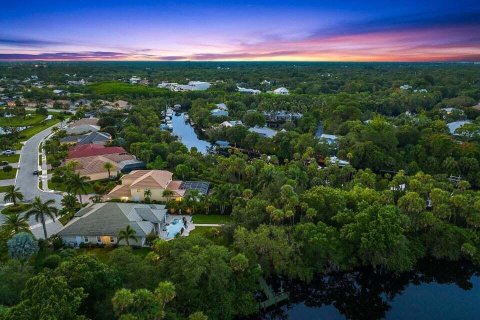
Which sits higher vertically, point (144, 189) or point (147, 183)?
point (147, 183)

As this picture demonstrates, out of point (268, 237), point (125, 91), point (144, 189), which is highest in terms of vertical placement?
point (125, 91)

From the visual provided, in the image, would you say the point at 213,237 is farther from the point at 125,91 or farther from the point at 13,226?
the point at 125,91

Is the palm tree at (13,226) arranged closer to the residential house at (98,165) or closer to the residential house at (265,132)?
the residential house at (98,165)

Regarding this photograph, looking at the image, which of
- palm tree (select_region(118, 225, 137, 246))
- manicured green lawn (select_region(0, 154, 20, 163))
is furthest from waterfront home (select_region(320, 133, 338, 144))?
manicured green lawn (select_region(0, 154, 20, 163))

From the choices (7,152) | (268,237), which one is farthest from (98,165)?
(268,237)

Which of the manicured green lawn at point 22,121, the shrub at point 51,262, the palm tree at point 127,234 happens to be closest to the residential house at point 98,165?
the palm tree at point 127,234

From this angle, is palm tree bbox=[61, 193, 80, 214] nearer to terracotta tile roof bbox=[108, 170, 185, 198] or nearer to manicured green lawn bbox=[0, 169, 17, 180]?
terracotta tile roof bbox=[108, 170, 185, 198]
